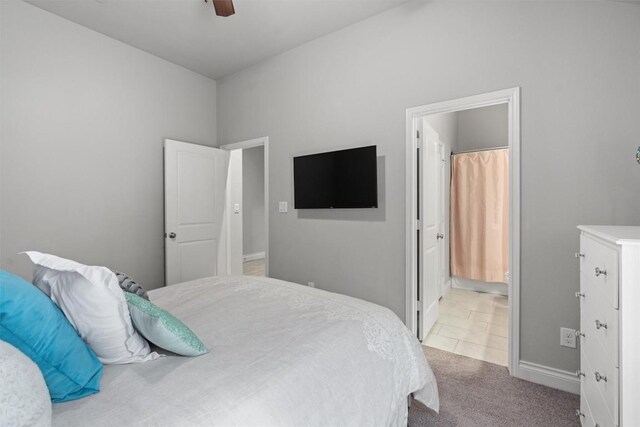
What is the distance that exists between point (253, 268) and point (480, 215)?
13.5ft

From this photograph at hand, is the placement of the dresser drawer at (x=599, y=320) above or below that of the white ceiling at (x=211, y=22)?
below

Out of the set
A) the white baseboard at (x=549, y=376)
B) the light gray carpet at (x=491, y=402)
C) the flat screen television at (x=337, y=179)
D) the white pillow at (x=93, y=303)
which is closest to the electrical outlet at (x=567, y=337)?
the white baseboard at (x=549, y=376)

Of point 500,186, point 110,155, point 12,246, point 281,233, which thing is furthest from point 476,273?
point 12,246

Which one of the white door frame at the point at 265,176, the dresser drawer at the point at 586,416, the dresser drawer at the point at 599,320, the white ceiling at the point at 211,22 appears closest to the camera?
the dresser drawer at the point at 599,320

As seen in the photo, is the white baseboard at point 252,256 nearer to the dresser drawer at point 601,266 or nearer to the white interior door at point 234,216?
the white interior door at point 234,216

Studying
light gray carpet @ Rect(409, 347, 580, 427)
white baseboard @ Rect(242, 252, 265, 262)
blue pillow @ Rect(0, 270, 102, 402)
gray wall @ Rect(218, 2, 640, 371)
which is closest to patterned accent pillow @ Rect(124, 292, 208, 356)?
blue pillow @ Rect(0, 270, 102, 402)

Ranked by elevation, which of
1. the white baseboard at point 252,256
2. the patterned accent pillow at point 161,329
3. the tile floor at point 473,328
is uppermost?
the patterned accent pillow at point 161,329

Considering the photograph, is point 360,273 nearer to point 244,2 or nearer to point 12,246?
point 244,2

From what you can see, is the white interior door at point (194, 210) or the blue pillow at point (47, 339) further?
the white interior door at point (194, 210)

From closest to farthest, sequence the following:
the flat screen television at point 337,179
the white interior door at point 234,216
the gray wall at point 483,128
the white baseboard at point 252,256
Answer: the flat screen television at point 337,179 < the white interior door at point 234,216 < the gray wall at point 483,128 < the white baseboard at point 252,256

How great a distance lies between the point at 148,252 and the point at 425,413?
10.2ft

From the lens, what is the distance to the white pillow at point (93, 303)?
1.03m

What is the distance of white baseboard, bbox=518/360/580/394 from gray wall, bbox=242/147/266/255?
5.56 meters

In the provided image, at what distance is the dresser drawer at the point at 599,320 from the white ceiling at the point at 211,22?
2560mm
